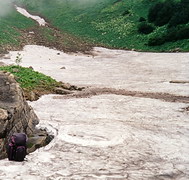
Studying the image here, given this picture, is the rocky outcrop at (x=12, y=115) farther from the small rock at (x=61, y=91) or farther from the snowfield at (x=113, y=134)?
the small rock at (x=61, y=91)

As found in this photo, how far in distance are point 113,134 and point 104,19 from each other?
66.0m

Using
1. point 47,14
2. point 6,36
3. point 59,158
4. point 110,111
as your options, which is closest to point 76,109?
point 110,111

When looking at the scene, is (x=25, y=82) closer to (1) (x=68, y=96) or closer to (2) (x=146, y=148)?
(1) (x=68, y=96)

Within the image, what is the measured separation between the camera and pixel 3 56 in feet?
151

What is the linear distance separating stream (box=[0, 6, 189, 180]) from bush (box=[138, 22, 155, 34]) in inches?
1195

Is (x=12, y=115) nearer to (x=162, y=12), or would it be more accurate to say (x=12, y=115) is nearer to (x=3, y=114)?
(x=3, y=114)

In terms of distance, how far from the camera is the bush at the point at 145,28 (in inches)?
2525

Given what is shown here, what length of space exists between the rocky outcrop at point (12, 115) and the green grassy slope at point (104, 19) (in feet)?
135

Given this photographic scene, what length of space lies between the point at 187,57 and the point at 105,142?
114 feet

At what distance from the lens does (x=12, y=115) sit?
43.8 ft

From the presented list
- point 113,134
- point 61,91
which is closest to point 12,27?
point 61,91

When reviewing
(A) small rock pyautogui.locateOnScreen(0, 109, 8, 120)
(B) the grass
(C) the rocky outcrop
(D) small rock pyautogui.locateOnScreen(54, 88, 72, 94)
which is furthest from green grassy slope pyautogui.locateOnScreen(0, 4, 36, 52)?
(A) small rock pyautogui.locateOnScreen(0, 109, 8, 120)

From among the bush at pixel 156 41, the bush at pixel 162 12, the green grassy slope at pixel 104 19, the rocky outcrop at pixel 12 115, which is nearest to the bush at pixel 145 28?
the green grassy slope at pixel 104 19

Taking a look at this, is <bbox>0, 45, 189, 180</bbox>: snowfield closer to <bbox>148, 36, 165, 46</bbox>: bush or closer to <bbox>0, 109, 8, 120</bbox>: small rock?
<bbox>0, 109, 8, 120</bbox>: small rock
